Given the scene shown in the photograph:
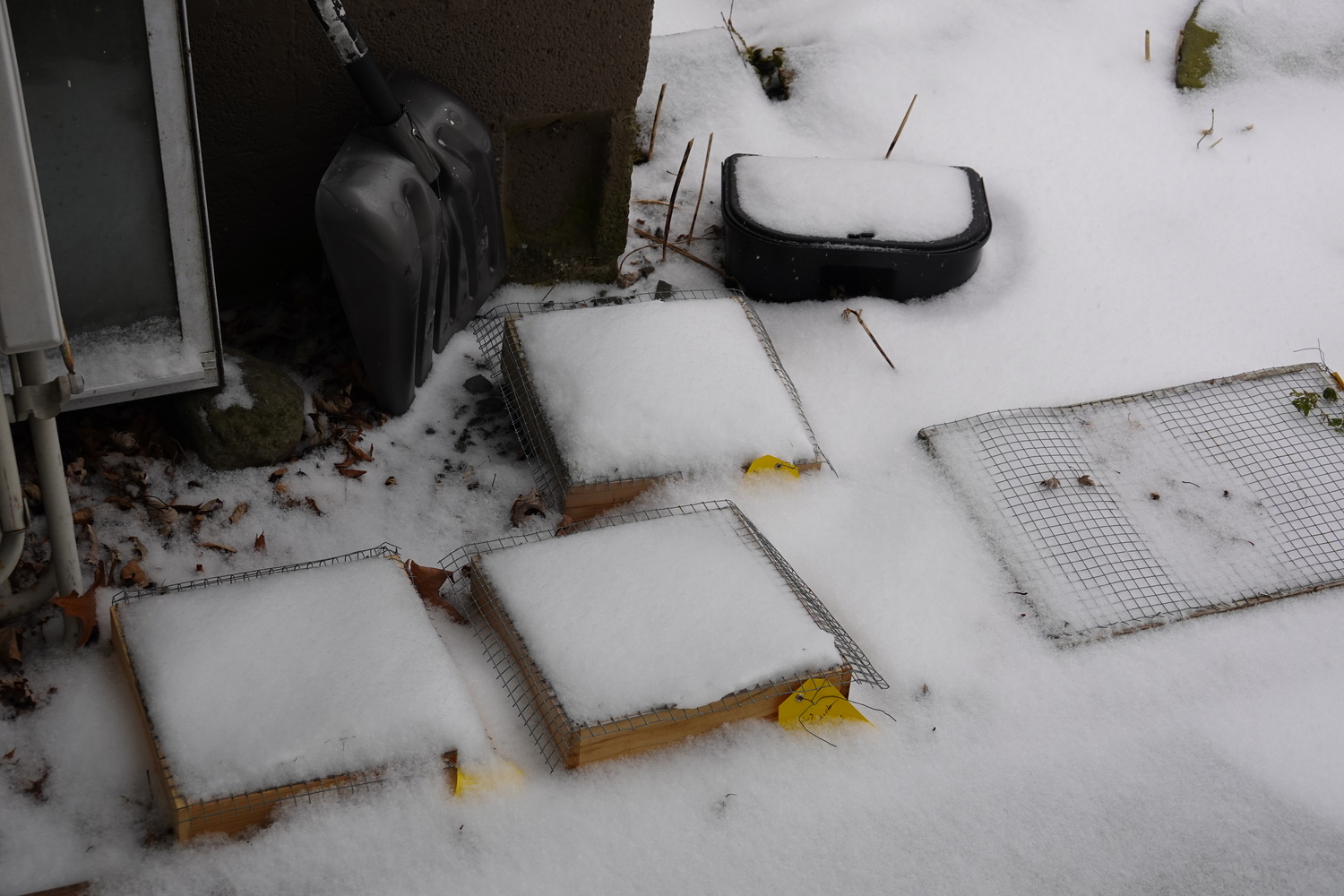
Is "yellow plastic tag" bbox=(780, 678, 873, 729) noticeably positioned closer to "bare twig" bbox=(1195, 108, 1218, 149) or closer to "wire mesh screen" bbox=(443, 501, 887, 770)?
"wire mesh screen" bbox=(443, 501, 887, 770)

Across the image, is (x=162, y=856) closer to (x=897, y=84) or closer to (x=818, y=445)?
(x=818, y=445)

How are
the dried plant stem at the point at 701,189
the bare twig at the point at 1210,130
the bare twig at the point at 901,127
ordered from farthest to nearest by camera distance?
1. the bare twig at the point at 1210,130
2. the bare twig at the point at 901,127
3. the dried plant stem at the point at 701,189

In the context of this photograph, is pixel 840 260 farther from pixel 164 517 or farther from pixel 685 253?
pixel 164 517

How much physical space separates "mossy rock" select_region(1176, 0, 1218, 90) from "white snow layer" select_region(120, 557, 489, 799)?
372 cm

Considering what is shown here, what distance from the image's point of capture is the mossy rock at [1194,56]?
4.55 metres

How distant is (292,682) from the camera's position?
2225mm

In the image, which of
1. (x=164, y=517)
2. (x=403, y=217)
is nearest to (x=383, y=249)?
(x=403, y=217)

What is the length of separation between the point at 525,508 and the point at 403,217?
2.43 ft

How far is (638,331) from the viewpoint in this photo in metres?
3.02

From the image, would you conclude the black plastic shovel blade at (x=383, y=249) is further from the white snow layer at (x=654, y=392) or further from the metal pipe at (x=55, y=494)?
the metal pipe at (x=55, y=494)

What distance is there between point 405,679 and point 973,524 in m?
1.48

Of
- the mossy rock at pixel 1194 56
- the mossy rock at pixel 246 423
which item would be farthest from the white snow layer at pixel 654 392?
the mossy rock at pixel 1194 56

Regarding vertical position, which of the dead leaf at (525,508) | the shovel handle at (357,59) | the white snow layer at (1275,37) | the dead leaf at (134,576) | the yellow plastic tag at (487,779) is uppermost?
the shovel handle at (357,59)

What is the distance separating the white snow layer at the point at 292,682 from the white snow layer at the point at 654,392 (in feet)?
2.07
